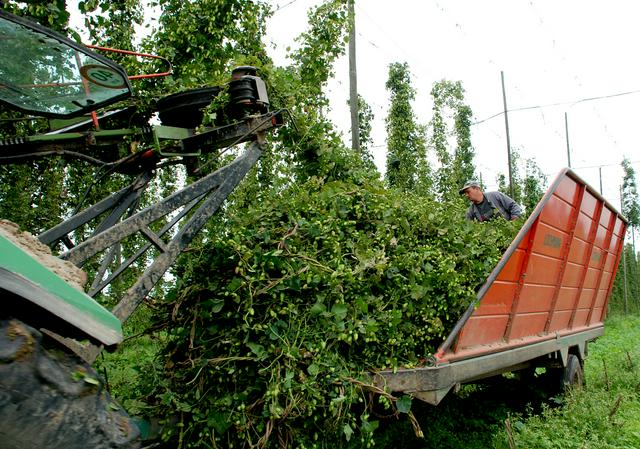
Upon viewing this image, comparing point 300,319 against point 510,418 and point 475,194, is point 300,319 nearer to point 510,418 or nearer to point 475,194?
point 510,418

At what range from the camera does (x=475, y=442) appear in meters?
4.30

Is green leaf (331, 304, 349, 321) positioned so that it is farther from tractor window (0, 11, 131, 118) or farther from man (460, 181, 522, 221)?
man (460, 181, 522, 221)

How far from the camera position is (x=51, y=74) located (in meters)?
2.62

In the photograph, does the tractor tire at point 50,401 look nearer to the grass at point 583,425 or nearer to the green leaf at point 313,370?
the green leaf at point 313,370

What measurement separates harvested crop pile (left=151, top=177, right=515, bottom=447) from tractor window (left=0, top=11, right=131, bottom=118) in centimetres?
96

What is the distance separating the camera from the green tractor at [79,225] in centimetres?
133

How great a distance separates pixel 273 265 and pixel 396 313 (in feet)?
2.24

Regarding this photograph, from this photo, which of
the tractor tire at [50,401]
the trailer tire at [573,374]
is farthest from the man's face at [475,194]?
the tractor tire at [50,401]

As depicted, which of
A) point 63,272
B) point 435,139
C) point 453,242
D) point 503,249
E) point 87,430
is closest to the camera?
point 87,430

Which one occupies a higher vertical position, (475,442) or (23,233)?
(23,233)

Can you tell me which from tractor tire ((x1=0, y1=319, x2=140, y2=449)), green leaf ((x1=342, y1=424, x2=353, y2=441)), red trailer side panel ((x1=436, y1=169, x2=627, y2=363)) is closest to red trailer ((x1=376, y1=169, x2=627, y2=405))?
red trailer side panel ((x1=436, y1=169, x2=627, y2=363))

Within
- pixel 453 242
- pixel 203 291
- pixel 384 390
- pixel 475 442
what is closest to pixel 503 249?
pixel 453 242

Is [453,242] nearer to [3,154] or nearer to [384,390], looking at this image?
[384,390]

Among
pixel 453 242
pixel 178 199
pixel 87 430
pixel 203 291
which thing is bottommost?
pixel 87 430
